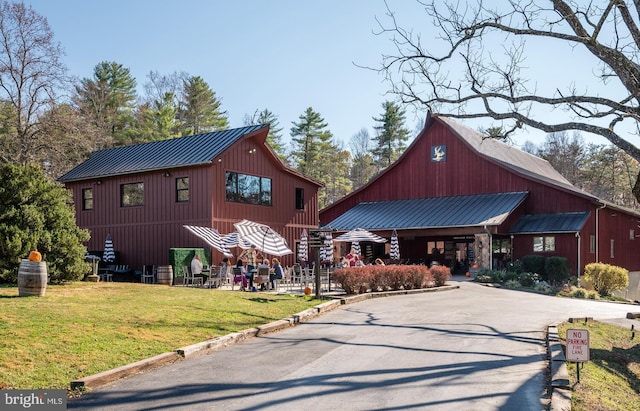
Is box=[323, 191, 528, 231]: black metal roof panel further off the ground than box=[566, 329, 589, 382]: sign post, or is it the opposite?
box=[323, 191, 528, 231]: black metal roof panel

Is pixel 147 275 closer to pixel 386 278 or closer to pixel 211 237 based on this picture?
pixel 211 237

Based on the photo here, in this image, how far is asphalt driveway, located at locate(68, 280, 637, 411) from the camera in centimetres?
766

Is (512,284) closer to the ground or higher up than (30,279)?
closer to the ground

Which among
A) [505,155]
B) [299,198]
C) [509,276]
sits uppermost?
[505,155]

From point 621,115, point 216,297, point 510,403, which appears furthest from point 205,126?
point 510,403

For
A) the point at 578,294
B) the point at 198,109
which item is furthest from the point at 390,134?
the point at 578,294

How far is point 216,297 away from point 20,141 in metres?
23.8

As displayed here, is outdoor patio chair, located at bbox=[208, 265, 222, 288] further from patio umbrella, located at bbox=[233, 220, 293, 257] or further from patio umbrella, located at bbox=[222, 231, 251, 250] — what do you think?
patio umbrella, located at bbox=[233, 220, 293, 257]

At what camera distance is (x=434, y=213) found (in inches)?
1396

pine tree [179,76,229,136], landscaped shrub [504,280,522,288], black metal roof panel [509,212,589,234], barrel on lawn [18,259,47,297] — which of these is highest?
pine tree [179,76,229,136]

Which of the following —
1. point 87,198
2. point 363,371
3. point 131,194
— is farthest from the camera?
point 87,198

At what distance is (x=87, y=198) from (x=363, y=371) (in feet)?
85.9
